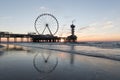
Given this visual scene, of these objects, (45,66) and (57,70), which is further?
(45,66)

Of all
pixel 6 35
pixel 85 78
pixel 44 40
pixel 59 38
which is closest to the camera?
pixel 85 78

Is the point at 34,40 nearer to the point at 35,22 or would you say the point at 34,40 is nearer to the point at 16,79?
the point at 35,22

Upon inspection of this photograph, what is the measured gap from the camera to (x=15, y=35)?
4045 inches

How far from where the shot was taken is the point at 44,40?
10662 centimetres

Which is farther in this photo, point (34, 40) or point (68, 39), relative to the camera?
point (68, 39)

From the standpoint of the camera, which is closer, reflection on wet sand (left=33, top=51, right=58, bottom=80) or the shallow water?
the shallow water

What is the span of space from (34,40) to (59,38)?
21.7 metres

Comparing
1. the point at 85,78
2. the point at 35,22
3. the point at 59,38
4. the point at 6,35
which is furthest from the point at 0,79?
the point at 59,38

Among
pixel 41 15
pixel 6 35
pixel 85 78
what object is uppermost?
pixel 41 15

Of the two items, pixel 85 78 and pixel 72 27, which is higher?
pixel 72 27

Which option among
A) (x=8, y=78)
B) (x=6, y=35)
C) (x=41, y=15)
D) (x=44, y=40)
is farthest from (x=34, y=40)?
(x=8, y=78)

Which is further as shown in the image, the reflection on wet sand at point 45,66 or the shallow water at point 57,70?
the reflection on wet sand at point 45,66

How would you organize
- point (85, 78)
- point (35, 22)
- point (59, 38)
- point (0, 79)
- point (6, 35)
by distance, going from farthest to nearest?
point (59, 38) → point (6, 35) → point (35, 22) → point (85, 78) → point (0, 79)

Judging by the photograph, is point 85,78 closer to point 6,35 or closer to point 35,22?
point 35,22
